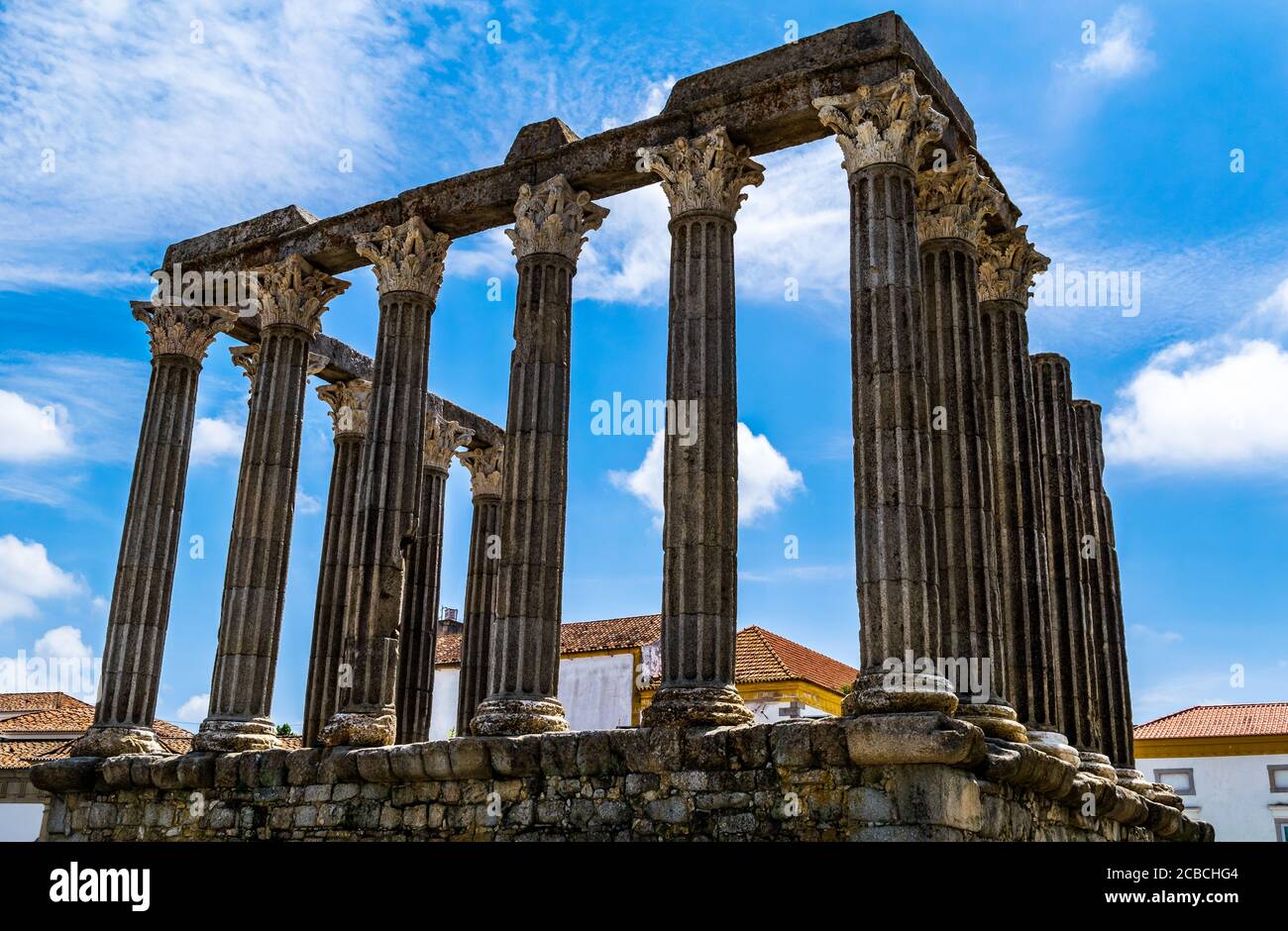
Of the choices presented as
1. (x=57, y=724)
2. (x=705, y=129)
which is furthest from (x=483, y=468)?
(x=57, y=724)

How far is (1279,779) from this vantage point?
4041cm

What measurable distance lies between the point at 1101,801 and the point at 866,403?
586cm

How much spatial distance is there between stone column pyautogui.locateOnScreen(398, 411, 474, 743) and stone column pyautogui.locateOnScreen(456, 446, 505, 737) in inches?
25.4

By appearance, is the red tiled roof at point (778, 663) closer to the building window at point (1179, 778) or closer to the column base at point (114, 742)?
the building window at point (1179, 778)

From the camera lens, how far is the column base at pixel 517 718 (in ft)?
47.2

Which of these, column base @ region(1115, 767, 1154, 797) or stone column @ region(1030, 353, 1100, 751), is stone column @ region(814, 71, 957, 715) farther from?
column base @ region(1115, 767, 1154, 797)

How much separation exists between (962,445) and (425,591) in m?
12.0

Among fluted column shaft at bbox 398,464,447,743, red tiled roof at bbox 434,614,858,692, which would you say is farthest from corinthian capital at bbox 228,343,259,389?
red tiled roof at bbox 434,614,858,692

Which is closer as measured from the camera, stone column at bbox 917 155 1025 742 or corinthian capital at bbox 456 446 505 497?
stone column at bbox 917 155 1025 742

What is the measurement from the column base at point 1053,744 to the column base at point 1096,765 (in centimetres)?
92

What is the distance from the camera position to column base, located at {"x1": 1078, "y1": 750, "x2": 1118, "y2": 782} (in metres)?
16.3

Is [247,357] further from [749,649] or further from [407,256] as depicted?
[749,649]

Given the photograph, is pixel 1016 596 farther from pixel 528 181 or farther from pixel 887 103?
pixel 528 181
